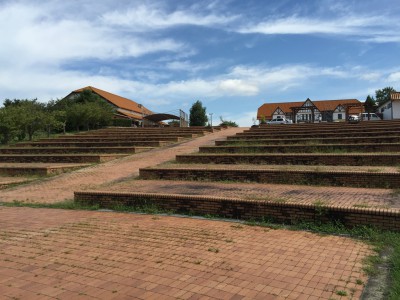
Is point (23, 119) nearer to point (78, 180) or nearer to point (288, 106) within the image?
point (78, 180)

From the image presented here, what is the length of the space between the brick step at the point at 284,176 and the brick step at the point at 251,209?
2.77 m

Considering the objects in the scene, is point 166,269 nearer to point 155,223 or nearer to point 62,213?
point 155,223

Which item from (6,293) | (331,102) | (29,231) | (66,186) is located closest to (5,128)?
(66,186)

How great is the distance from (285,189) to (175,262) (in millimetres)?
4588

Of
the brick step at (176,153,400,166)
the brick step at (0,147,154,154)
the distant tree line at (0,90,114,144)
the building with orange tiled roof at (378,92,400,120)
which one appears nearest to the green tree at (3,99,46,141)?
the distant tree line at (0,90,114,144)

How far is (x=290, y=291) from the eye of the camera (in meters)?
3.68

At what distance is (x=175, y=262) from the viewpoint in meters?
4.57

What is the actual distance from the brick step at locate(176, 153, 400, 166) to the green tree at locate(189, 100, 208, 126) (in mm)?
42683

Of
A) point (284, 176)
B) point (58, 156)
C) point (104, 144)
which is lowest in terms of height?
point (284, 176)

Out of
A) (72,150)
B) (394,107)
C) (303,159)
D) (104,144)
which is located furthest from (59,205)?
(394,107)

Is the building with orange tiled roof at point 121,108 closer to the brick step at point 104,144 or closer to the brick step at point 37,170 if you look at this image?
the brick step at point 104,144

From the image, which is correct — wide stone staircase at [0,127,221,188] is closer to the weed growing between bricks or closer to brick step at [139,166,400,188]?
brick step at [139,166,400,188]

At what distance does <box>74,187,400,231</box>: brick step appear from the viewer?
5.76 m

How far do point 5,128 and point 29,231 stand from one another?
22.8 meters
